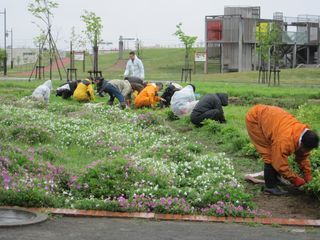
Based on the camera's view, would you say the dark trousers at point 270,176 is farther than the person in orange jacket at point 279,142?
Yes

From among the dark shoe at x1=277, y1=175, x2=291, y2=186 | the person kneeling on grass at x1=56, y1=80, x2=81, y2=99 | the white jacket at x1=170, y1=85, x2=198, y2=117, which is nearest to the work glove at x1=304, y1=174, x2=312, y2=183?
the dark shoe at x1=277, y1=175, x2=291, y2=186

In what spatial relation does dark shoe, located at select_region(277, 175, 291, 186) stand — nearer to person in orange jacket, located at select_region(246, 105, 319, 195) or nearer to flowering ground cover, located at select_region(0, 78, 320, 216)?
person in orange jacket, located at select_region(246, 105, 319, 195)

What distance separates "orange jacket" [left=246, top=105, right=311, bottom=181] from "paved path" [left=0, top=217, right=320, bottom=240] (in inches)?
63.8

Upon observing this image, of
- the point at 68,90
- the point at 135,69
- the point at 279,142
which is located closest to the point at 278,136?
the point at 279,142

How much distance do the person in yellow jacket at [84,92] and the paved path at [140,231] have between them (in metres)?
15.1

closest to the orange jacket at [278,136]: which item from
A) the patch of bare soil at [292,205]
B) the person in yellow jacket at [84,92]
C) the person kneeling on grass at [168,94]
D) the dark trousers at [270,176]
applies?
the dark trousers at [270,176]

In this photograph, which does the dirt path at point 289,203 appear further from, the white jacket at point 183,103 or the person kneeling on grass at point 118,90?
the person kneeling on grass at point 118,90

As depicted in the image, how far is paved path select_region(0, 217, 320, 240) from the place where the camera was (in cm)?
621

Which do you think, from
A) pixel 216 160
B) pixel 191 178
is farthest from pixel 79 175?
pixel 216 160

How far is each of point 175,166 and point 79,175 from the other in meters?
1.63

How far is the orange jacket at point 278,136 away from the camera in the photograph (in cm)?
827

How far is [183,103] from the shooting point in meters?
16.8

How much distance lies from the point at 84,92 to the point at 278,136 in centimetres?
1421

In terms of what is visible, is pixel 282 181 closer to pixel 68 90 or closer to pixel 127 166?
pixel 127 166
